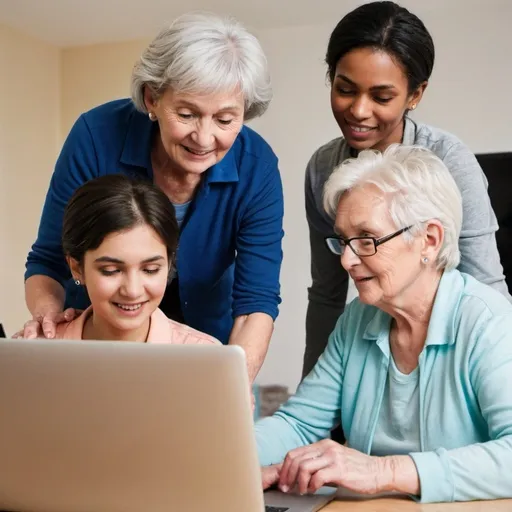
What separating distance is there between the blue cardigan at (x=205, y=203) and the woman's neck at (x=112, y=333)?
0.18 meters

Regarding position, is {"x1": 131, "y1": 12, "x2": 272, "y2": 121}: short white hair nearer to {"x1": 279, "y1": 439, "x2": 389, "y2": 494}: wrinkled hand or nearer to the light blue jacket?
the light blue jacket

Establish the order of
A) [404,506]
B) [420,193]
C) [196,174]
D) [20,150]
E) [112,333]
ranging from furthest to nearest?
[20,150] → [196,174] → [112,333] → [420,193] → [404,506]

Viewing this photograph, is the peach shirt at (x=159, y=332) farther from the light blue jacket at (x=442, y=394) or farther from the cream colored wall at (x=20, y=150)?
the cream colored wall at (x=20, y=150)

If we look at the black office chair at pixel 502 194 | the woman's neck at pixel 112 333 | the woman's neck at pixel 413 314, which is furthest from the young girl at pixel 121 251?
the black office chair at pixel 502 194

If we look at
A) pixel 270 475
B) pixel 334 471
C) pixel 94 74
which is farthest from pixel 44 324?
pixel 94 74

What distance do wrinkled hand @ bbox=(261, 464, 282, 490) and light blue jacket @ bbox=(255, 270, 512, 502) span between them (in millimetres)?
106

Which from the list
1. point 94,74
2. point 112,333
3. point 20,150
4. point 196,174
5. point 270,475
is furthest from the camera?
point 94,74

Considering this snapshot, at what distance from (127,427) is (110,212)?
0.66 m

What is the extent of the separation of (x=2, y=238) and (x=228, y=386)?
14.5 ft

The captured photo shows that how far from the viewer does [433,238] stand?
5.25 feet

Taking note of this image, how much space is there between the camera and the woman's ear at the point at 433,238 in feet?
5.24

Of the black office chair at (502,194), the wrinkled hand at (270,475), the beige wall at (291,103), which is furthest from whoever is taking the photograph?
the beige wall at (291,103)

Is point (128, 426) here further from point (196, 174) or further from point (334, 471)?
point (196, 174)

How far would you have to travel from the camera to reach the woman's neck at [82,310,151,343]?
1.74 meters
